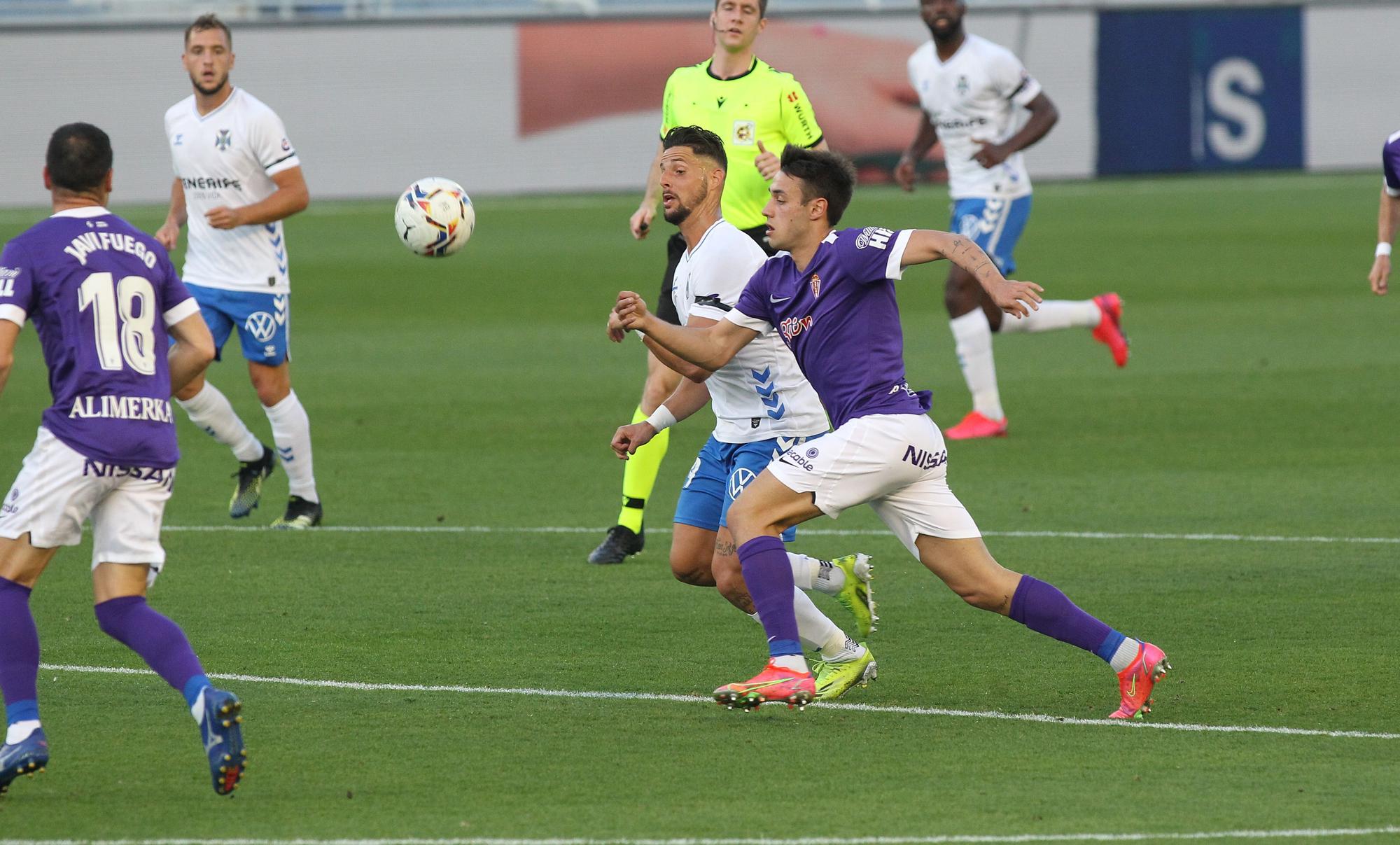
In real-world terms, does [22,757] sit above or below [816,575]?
above

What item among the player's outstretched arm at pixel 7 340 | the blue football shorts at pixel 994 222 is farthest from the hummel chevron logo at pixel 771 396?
the blue football shorts at pixel 994 222

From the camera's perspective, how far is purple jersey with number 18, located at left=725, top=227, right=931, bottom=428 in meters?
6.16

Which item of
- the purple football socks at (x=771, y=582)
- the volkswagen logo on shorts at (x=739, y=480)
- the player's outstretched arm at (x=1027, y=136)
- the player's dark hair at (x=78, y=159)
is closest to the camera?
the player's dark hair at (x=78, y=159)

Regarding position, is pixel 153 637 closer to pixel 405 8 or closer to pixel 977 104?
pixel 977 104

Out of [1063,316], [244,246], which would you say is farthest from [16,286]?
[1063,316]

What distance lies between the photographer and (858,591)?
23.2 ft

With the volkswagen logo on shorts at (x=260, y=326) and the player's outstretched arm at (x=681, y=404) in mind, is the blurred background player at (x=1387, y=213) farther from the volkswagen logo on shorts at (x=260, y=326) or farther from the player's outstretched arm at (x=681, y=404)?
the volkswagen logo on shorts at (x=260, y=326)

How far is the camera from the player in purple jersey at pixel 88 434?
5.32m

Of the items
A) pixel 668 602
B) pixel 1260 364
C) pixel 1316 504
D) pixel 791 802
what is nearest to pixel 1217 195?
pixel 1260 364

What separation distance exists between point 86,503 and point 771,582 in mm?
2060

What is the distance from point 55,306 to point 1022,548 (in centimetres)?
503

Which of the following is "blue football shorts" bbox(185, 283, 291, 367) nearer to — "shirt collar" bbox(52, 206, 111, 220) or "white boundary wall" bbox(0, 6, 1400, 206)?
"shirt collar" bbox(52, 206, 111, 220)

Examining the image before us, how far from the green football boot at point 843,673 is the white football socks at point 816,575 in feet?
1.27

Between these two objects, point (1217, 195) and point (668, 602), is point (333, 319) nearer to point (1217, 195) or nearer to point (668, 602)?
point (668, 602)
